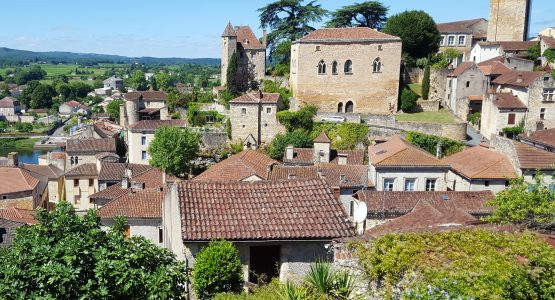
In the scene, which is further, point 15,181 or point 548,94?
point 548,94

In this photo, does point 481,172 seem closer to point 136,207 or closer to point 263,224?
point 136,207

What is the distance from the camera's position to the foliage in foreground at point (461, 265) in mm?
6832

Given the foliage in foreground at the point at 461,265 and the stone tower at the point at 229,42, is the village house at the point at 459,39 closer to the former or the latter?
the stone tower at the point at 229,42

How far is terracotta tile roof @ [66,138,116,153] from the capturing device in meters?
50.9

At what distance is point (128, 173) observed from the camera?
38.7 metres

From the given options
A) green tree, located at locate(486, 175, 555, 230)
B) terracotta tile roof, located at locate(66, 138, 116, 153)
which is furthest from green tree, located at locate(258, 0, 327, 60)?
green tree, located at locate(486, 175, 555, 230)

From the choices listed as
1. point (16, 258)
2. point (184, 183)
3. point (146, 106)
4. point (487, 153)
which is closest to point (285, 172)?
point (487, 153)

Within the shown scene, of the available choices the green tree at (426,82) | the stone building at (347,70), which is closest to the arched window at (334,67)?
the stone building at (347,70)

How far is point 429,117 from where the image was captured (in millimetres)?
48000

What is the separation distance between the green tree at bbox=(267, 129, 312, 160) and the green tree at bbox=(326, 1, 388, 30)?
1030 inches

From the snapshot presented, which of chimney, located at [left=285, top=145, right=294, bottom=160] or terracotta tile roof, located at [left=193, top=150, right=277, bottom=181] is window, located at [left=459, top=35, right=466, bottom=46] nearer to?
chimney, located at [left=285, top=145, right=294, bottom=160]

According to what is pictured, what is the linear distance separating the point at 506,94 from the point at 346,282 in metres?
40.3

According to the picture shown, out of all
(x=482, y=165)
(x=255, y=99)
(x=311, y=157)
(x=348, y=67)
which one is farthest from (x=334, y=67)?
(x=482, y=165)

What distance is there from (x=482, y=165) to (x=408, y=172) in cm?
435
